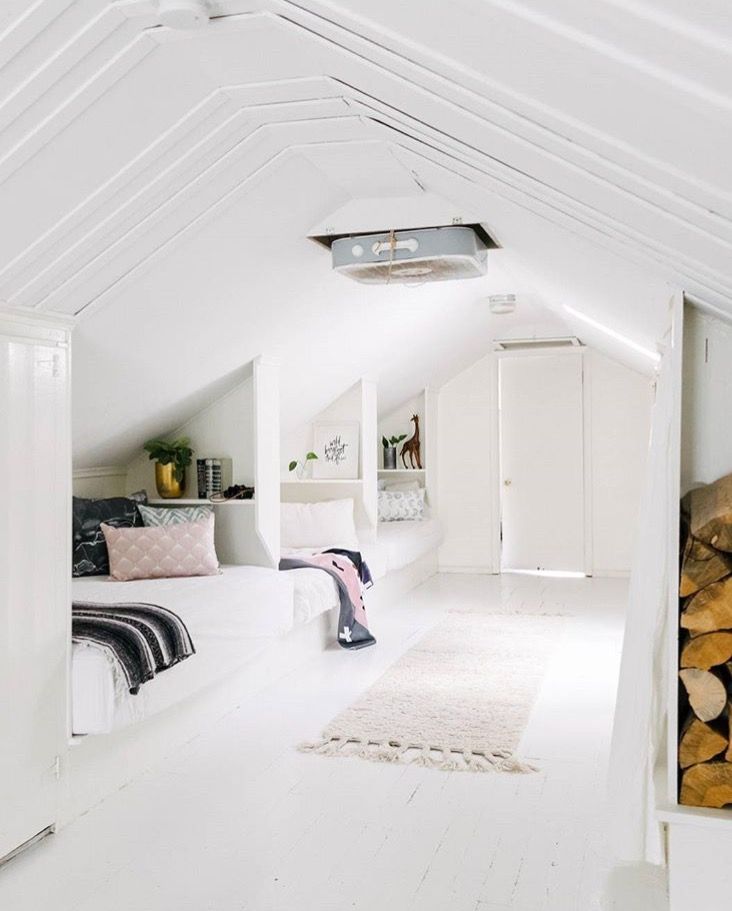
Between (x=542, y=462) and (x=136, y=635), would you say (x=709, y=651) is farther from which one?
(x=542, y=462)

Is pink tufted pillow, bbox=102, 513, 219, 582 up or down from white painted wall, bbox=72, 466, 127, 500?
down

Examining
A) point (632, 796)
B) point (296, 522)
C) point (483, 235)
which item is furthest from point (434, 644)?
point (632, 796)

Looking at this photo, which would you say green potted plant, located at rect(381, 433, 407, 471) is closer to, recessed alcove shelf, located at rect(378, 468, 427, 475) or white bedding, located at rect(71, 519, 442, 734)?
recessed alcove shelf, located at rect(378, 468, 427, 475)

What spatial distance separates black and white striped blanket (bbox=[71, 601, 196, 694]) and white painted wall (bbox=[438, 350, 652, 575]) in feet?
16.5

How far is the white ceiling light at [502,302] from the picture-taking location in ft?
19.0

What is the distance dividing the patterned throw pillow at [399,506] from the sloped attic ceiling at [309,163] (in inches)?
116

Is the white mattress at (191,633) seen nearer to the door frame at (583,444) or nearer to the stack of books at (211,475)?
the stack of books at (211,475)

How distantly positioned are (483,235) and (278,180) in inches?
40.4

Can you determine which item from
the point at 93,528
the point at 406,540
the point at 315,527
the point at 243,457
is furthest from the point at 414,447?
the point at 93,528

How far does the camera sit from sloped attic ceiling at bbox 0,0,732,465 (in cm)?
108

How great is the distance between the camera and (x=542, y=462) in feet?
26.8

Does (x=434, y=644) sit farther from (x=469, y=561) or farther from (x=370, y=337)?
(x=469, y=561)

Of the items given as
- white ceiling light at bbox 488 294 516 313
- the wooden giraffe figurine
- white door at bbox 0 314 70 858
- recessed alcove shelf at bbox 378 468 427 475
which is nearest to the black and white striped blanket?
white door at bbox 0 314 70 858

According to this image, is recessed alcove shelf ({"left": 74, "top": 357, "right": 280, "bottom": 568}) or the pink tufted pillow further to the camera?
recessed alcove shelf ({"left": 74, "top": 357, "right": 280, "bottom": 568})
